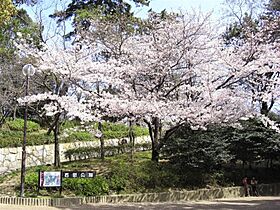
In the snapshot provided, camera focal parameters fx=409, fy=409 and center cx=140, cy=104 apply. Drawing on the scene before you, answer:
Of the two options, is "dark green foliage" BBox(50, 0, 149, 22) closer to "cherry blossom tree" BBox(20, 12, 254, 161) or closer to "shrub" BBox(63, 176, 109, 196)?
"cherry blossom tree" BBox(20, 12, 254, 161)

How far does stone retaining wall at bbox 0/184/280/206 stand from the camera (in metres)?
11.9

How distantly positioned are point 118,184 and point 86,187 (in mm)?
1227

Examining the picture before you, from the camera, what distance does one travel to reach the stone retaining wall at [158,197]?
1191 centimetres

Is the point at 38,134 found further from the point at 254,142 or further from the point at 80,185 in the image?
the point at 254,142

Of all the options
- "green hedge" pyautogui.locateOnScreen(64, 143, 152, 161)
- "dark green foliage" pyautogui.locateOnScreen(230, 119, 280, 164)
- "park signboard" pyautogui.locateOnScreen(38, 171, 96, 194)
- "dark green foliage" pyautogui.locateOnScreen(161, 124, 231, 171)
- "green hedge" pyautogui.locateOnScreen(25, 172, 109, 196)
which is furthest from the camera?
"green hedge" pyautogui.locateOnScreen(64, 143, 152, 161)

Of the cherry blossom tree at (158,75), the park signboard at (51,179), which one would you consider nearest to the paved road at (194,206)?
the park signboard at (51,179)

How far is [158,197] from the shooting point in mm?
14227

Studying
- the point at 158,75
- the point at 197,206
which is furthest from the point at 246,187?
the point at 158,75

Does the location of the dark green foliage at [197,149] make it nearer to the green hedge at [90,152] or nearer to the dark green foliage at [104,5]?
the green hedge at [90,152]

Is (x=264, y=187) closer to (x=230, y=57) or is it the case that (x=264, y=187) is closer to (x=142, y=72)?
(x=230, y=57)

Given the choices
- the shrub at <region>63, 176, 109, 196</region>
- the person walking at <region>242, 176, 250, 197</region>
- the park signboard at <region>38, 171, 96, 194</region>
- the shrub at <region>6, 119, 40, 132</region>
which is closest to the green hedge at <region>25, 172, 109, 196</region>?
the shrub at <region>63, 176, 109, 196</region>

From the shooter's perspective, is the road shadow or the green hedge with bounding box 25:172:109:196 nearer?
the road shadow

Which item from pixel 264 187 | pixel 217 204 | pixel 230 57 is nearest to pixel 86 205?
pixel 217 204

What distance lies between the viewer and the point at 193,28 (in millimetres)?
14922
